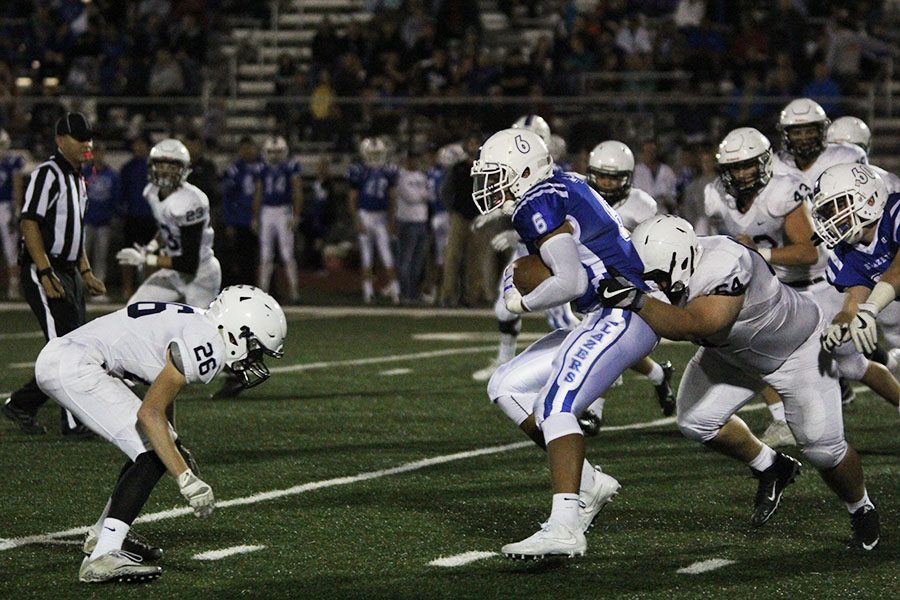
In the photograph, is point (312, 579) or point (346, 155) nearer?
point (312, 579)

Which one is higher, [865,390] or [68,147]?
[68,147]

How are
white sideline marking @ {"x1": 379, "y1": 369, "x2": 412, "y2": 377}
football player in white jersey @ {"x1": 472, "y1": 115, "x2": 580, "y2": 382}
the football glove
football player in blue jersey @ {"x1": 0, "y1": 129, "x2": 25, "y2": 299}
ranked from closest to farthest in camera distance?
the football glove < football player in white jersey @ {"x1": 472, "y1": 115, "x2": 580, "y2": 382} < white sideline marking @ {"x1": 379, "y1": 369, "x2": 412, "y2": 377} < football player in blue jersey @ {"x1": 0, "y1": 129, "x2": 25, "y2": 299}

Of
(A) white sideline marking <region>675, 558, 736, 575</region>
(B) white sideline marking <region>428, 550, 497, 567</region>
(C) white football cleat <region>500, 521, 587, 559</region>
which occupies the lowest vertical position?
(B) white sideline marking <region>428, 550, 497, 567</region>

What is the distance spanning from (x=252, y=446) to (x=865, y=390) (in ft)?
13.3

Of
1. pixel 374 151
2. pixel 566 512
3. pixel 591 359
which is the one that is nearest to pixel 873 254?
pixel 591 359

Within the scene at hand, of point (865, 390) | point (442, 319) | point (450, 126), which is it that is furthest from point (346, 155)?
point (865, 390)

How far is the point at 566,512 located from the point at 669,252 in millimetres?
893

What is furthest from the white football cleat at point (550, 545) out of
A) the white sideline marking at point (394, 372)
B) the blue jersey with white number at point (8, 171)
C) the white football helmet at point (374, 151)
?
the blue jersey with white number at point (8, 171)

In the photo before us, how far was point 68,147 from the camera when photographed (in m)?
7.87

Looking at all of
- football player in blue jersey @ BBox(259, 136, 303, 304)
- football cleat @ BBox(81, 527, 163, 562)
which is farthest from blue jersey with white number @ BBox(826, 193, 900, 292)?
football player in blue jersey @ BBox(259, 136, 303, 304)

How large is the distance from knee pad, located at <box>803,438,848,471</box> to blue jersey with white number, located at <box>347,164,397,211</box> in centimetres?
1051

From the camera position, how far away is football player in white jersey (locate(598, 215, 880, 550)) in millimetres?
5102

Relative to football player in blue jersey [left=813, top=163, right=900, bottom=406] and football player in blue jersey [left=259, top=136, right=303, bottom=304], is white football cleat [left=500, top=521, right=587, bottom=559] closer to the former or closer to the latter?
football player in blue jersey [left=813, top=163, right=900, bottom=406]

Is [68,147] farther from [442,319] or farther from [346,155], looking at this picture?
[346,155]
